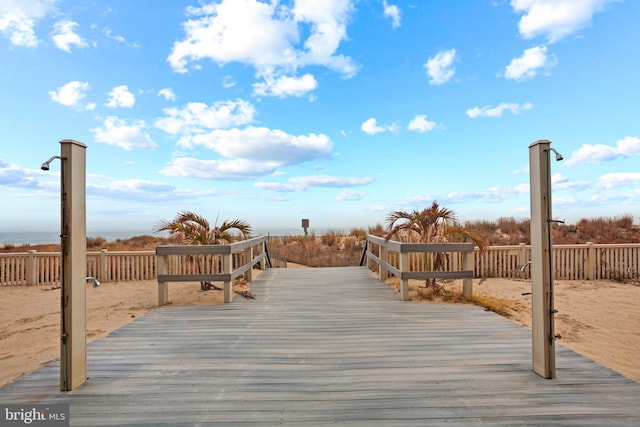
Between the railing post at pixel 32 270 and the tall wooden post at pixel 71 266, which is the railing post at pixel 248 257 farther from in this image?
the railing post at pixel 32 270

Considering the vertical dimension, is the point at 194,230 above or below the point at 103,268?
above

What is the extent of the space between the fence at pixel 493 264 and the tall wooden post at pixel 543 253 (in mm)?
7400

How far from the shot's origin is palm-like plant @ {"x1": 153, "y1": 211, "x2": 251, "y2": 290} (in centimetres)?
669

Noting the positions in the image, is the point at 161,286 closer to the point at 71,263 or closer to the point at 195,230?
the point at 195,230

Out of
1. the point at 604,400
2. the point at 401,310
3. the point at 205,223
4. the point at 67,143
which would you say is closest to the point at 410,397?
the point at 604,400

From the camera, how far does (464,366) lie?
2.92 metres

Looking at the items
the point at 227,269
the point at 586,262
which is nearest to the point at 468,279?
the point at 227,269

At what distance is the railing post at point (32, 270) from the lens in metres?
9.38

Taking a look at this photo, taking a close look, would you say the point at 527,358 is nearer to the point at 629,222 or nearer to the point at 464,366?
the point at 464,366

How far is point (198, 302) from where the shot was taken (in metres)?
5.99

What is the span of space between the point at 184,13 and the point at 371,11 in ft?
16.6

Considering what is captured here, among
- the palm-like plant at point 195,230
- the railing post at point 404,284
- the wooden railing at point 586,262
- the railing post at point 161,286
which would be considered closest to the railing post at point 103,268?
the palm-like plant at point 195,230
